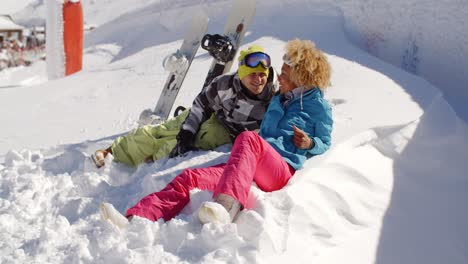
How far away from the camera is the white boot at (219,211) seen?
2176 millimetres

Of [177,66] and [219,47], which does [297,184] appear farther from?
[177,66]

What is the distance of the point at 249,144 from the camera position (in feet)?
8.19

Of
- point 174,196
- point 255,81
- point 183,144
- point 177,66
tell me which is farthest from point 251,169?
point 177,66

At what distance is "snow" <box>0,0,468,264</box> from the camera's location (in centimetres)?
221

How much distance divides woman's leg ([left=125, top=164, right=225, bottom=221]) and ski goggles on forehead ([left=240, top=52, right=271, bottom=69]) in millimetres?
738

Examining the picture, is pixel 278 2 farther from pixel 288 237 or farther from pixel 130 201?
pixel 288 237

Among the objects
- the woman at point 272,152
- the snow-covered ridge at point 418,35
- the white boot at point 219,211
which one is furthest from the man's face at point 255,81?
the snow-covered ridge at point 418,35

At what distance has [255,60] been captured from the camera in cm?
315

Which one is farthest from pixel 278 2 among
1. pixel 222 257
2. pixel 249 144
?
pixel 222 257

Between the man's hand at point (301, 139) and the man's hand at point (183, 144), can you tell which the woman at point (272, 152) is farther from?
the man's hand at point (183, 144)

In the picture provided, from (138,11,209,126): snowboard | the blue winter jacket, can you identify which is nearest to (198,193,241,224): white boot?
the blue winter jacket

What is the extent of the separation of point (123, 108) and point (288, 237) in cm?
430

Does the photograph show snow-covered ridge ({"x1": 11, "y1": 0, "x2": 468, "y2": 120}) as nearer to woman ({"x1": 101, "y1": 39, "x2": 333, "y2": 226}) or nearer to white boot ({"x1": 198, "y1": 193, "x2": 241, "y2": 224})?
woman ({"x1": 101, "y1": 39, "x2": 333, "y2": 226})

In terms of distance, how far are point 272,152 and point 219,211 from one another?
55 centimetres
